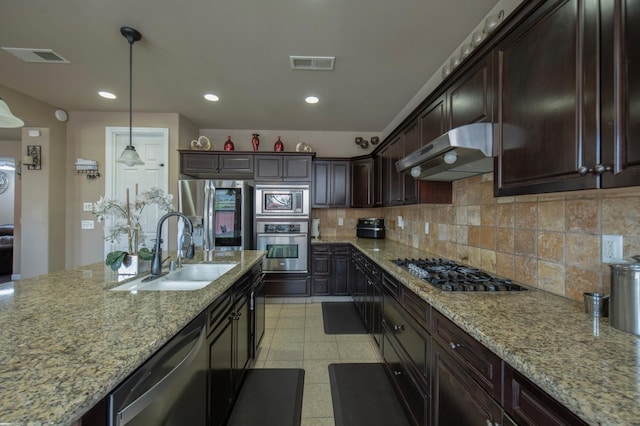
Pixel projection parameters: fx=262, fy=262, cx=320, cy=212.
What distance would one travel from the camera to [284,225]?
3.90m

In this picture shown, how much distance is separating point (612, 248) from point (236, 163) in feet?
12.6

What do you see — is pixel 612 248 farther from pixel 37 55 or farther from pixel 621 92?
pixel 37 55

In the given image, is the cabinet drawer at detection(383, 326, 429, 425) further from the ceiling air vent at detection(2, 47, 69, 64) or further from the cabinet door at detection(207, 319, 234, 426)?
the ceiling air vent at detection(2, 47, 69, 64)

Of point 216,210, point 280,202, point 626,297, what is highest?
point 280,202

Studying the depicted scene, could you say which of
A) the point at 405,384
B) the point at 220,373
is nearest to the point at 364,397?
the point at 405,384

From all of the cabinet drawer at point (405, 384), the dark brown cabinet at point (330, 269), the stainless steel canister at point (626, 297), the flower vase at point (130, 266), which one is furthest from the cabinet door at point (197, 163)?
the stainless steel canister at point (626, 297)

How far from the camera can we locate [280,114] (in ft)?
12.1

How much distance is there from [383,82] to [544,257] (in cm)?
215

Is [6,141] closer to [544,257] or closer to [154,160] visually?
[154,160]

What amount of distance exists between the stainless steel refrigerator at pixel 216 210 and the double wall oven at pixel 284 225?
0.90ft

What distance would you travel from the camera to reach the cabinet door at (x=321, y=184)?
13.8ft

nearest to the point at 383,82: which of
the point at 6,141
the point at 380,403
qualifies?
the point at 380,403

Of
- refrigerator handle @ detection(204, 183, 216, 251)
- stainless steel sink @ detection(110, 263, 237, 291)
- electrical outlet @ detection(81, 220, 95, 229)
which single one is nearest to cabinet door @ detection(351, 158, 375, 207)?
refrigerator handle @ detection(204, 183, 216, 251)

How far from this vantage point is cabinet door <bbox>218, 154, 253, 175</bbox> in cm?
389
